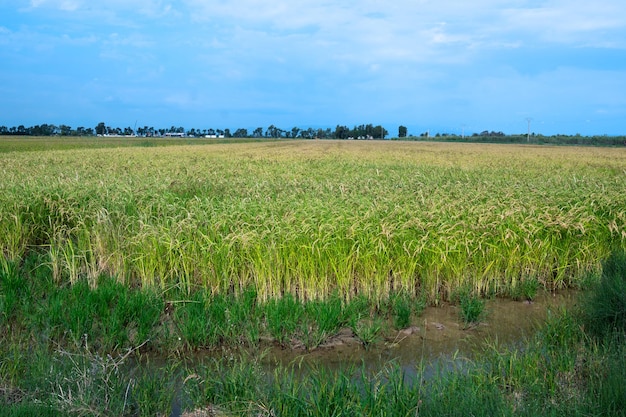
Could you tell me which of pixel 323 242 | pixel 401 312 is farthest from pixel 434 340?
pixel 323 242

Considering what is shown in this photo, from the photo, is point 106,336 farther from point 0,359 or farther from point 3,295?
point 3,295

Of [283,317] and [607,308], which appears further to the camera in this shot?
[283,317]

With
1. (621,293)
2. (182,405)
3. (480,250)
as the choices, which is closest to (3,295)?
(182,405)

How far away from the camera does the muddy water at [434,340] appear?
495cm

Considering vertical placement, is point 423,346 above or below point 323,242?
below

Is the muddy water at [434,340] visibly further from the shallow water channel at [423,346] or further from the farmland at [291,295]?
the farmland at [291,295]

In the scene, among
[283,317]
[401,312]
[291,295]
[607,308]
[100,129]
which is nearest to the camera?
[607,308]

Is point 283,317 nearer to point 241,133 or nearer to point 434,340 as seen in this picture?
point 434,340

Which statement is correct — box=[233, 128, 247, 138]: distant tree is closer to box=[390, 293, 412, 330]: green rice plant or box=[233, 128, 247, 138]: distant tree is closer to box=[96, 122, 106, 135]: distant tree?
box=[96, 122, 106, 135]: distant tree

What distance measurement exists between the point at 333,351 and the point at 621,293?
2856mm

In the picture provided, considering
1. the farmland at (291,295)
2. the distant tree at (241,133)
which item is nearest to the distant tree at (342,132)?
the distant tree at (241,133)

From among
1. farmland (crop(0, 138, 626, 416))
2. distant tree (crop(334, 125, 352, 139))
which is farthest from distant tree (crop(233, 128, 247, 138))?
farmland (crop(0, 138, 626, 416))

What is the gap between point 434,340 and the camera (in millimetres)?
5465

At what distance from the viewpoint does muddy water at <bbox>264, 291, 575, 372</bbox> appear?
4949 mm
